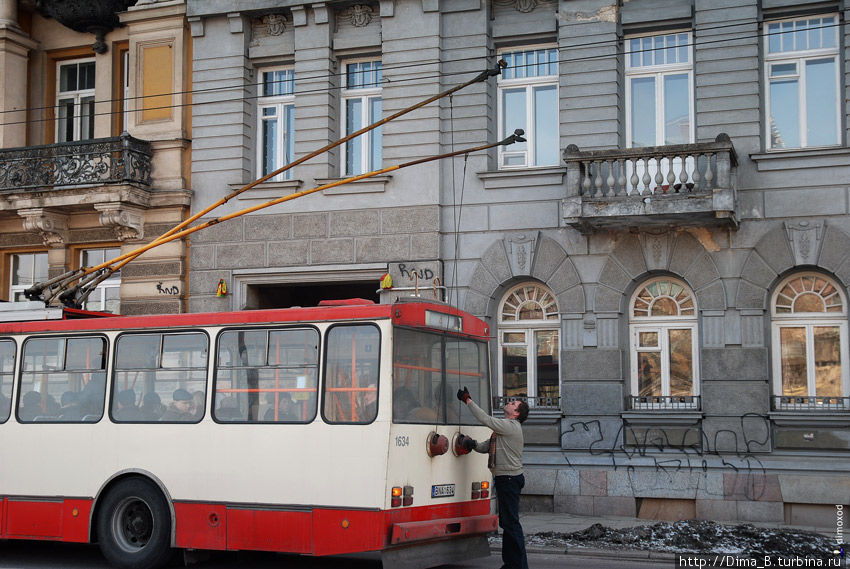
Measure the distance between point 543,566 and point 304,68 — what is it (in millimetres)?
11508

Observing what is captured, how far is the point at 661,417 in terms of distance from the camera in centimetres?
1752

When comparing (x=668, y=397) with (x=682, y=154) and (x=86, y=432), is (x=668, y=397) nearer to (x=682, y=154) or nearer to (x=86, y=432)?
(x=682, y=154)

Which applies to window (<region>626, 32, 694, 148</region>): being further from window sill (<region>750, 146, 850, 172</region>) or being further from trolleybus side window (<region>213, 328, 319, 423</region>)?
trolleybus side window (<region>213, 328, 319, 423</region>)

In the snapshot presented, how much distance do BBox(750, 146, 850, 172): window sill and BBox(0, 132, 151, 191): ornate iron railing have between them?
1154 centimetres

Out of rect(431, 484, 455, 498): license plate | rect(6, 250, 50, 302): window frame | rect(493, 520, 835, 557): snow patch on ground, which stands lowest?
rect(493, 520, 835, 557): snow patch on ground

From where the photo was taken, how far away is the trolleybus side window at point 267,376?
37.2ft

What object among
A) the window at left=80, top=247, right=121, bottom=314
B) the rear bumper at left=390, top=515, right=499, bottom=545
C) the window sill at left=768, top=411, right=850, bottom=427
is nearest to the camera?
the rear bumper at left=390, top=515, right=499, bottom=545

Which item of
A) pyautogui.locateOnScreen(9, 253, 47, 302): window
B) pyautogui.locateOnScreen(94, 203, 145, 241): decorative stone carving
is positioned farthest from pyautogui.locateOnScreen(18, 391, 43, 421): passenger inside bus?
pyautogui.locateOnScreen(9, 253, 47, 302): window

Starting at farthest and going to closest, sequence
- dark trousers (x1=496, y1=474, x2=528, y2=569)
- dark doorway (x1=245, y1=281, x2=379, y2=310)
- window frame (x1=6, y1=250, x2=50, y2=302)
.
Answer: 1. window frame (x1=6, y1=250, x2=50, y2=302)
2. dark doorway (x1=245, y1=281, x2=379, y2=310)
3. dark trousers (x1=496, y1=474, x2=528, y2=569)

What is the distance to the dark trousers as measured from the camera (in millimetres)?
11203

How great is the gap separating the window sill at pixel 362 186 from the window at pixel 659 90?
14.9 ft

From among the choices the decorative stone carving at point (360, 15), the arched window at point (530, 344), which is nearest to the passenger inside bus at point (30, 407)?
the arched window at point (530, 344)

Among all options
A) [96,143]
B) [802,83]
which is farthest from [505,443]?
[96,143]

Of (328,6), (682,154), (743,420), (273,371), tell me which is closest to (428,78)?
(328,6)
